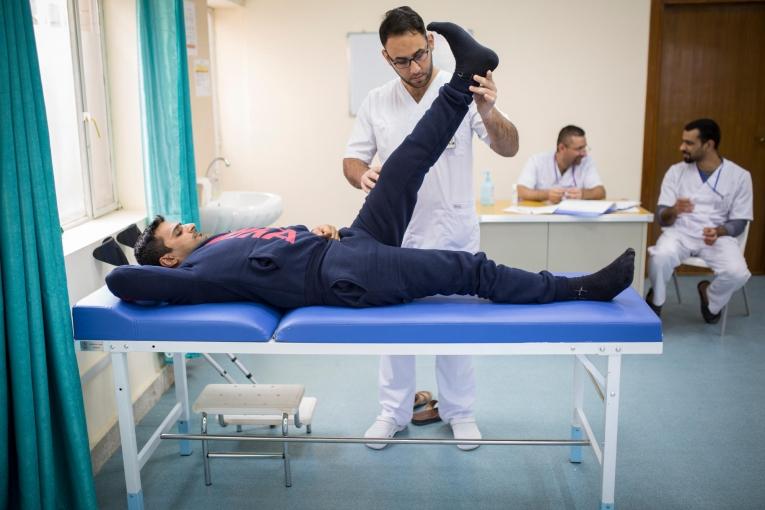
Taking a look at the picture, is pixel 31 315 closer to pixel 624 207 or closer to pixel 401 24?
pixel 401 24

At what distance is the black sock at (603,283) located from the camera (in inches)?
81.9

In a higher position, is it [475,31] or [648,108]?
[475,31]

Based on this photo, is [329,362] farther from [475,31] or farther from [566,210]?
[475,31]

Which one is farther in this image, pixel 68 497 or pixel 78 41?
pixel 78 41

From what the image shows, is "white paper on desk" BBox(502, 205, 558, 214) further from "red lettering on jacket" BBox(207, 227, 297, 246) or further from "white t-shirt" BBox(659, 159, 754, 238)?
"red lettering on jacket" BBox(207, 227, 297, 246)

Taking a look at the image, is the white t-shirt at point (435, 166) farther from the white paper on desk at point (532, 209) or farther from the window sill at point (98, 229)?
the white paper on desk at point (532, 209)

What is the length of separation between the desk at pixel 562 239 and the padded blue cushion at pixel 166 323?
202 cm

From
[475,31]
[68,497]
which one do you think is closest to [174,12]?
[68,497]

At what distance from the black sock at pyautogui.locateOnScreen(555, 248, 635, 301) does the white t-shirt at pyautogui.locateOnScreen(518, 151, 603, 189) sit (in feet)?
7.12

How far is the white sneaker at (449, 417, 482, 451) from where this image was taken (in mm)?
2654

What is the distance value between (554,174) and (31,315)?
307cm

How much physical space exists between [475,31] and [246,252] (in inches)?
125

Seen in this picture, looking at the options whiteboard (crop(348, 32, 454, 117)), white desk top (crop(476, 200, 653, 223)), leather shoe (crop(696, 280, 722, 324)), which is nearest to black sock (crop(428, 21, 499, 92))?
white desk top (crop(476, 200, 653, 223))

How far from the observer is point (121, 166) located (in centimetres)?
324
